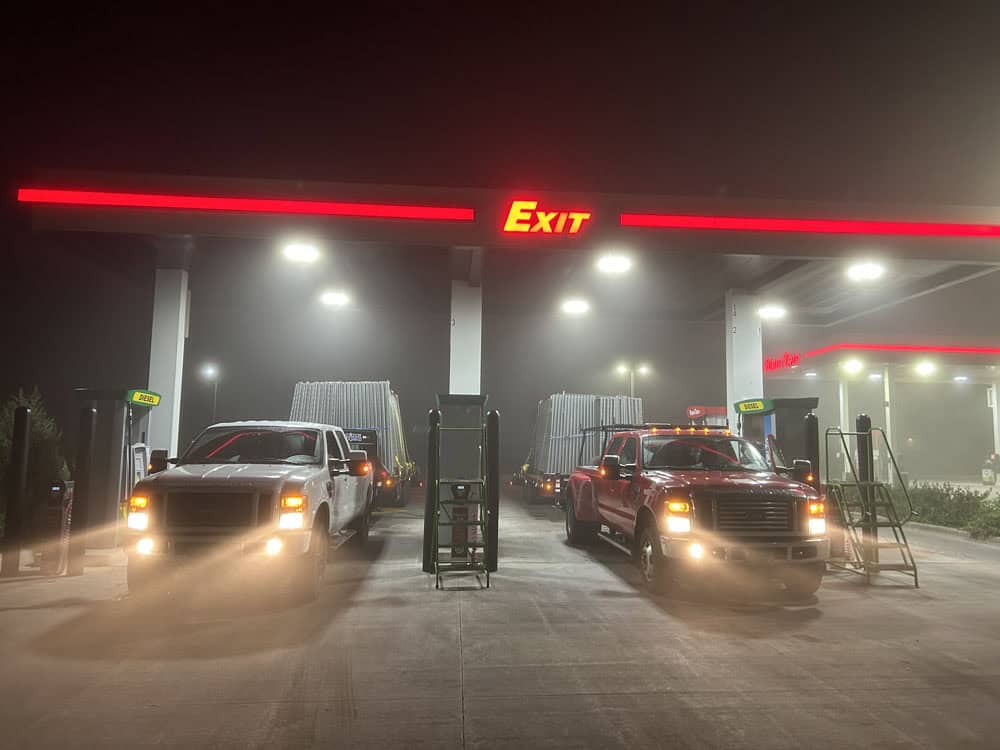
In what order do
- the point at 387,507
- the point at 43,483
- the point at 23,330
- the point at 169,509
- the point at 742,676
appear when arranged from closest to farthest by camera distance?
the point at 742,676
the point at 169,509
the point at 43,483
the point at 387,507
the point at 23,330

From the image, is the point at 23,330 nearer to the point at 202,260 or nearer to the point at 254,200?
the point at 202,260

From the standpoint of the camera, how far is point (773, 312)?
17.7 m

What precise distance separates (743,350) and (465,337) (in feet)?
21.4

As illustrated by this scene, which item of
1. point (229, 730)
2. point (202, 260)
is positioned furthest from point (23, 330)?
point (229, 730)

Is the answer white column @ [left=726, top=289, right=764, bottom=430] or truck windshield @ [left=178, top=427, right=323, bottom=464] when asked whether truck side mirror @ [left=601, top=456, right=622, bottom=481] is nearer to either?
truck windshield @ [left=178, top=427, right=323, bottom=464]

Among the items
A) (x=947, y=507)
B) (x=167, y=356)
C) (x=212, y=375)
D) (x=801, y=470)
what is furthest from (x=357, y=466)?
(x=212, y=375)

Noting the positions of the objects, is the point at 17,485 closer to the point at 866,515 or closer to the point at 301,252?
the point at 301,252

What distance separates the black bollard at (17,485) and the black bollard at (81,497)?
561 millimetres

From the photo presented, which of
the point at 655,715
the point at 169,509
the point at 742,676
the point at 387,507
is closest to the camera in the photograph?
the point at 655,715

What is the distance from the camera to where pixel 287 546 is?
6617mm

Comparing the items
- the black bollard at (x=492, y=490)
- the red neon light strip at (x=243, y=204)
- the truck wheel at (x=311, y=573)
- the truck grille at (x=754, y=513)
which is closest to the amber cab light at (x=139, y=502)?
the truck wheel at (x=311, y=573)

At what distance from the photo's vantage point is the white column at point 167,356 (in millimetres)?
13266

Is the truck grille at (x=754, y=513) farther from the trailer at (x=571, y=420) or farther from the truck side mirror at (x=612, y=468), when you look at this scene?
the trailer at (x=571, y=420)

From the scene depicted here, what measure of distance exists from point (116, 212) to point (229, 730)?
1000cm
